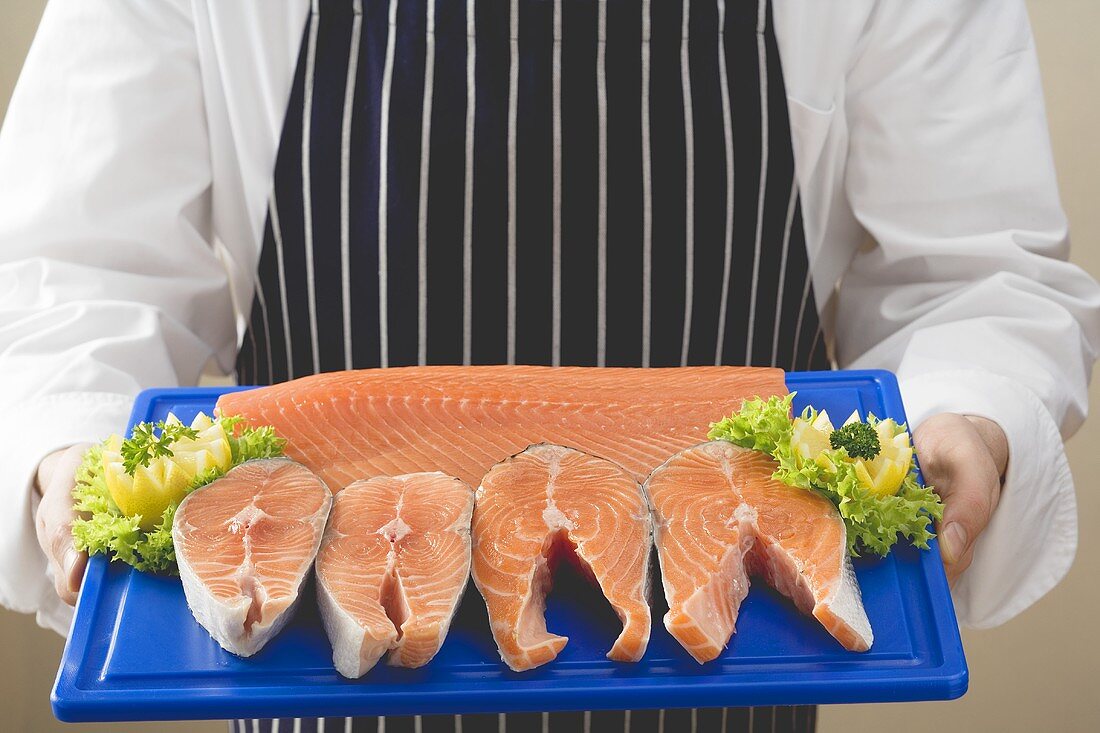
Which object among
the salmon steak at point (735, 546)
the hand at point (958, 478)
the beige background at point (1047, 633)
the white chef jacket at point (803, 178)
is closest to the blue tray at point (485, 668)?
the salmon steak at point (735, 546)

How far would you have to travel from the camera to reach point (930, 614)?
3.64 feet

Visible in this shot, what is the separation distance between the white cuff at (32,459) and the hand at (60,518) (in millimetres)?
18

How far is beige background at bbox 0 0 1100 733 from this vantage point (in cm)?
244

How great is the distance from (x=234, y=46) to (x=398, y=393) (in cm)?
55

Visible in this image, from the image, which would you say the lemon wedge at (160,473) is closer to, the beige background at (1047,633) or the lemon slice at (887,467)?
the lemon slice at (887,467)

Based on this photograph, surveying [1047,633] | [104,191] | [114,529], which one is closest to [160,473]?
[114,529]

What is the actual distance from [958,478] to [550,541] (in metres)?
0.45

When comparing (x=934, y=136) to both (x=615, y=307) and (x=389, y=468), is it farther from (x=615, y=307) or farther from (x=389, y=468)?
(x=389, y=468)

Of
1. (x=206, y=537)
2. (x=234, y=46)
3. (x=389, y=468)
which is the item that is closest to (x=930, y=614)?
(x=389, y=468)

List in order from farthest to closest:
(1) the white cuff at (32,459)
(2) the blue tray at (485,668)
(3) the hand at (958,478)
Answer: (1) the white cuff at (32,459) → (3) the hand at (958,478) → (2) the blue tray at (485,668)

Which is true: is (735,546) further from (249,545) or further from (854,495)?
(249,545)

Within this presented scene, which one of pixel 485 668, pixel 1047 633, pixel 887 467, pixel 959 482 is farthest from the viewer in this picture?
pixel 1047 633

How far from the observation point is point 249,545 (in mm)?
1141

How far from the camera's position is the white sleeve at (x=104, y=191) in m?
1.51
